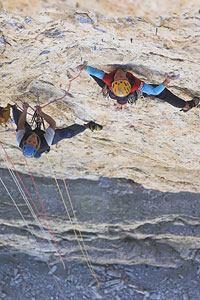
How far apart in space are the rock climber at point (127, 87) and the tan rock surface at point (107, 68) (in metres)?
0.11

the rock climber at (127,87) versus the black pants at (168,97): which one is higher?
the rock climber at (127,87)

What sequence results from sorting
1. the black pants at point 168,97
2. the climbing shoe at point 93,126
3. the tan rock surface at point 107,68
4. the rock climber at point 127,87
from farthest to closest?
the climbing shoe at point 93,126
the black pants at point 168,97
the rock climber at point 127,87
the tan rock surface at point 107,68

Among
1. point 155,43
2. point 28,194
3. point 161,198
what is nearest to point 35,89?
point 155,43

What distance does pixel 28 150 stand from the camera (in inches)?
142

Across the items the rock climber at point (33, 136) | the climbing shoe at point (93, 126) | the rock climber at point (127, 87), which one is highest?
the rock climber at point (127, 87)

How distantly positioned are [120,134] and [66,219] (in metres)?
3.91

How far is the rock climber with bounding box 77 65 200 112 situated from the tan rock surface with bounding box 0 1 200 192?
11 cm

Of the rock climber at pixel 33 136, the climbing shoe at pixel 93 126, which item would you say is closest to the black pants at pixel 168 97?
the rock climber at pixel 33 136

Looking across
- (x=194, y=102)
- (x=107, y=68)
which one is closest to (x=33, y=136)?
(x=107, y=68)

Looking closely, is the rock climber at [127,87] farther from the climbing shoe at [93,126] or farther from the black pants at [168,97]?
the climbing shoe at [93,126]

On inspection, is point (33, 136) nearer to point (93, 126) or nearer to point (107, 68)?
point (93, 126)

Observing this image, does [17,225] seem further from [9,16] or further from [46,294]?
[9,16]

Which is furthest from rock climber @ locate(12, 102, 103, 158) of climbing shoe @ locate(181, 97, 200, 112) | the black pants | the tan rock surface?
climbing shoe @ locate(181, 97, 200, 112)

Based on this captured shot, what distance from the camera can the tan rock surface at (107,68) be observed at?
265cm
